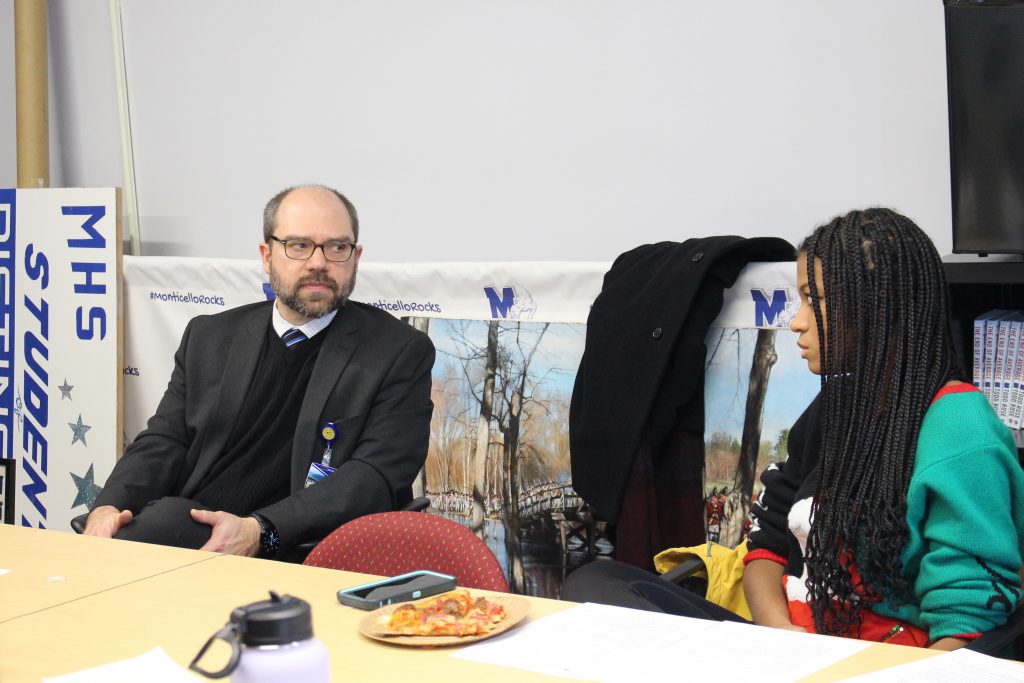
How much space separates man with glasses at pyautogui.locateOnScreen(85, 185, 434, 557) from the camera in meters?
2.82

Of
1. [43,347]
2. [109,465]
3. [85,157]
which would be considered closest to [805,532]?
[109,465]

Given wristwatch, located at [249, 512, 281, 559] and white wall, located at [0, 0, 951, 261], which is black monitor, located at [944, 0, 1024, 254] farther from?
wristwatch, located at [249, 512, 281, 559]

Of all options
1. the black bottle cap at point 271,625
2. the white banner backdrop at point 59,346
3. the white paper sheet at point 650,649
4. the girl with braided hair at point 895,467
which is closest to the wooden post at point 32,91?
the white banner backdrop at point 59,346

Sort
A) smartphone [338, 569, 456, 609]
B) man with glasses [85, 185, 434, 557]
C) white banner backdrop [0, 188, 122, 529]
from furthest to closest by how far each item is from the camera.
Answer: white banner backdrop [0, 188, 122, 529] → man with glasses [85, 185, 434, 557] → smartphone [338, 569, 456, 609]

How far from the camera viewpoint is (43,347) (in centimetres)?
446

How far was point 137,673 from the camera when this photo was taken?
138cm

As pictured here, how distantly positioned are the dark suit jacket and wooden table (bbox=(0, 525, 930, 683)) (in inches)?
27.7

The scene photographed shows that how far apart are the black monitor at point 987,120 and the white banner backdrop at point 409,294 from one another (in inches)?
23.8

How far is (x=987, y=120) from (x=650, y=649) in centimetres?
175

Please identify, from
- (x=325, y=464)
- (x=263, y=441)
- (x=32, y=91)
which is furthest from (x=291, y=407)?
(x=32, y=91)

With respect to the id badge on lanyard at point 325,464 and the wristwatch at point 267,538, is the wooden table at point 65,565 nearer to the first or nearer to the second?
the wristwatch at point 267,538

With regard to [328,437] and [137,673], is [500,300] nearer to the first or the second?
[328,437]

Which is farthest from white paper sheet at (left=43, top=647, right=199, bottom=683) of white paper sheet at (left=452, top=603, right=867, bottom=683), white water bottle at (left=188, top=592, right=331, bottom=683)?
white water bottle at (left=188, top=592, right=331, bottom=683)

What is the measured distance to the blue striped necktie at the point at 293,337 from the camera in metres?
3.05
